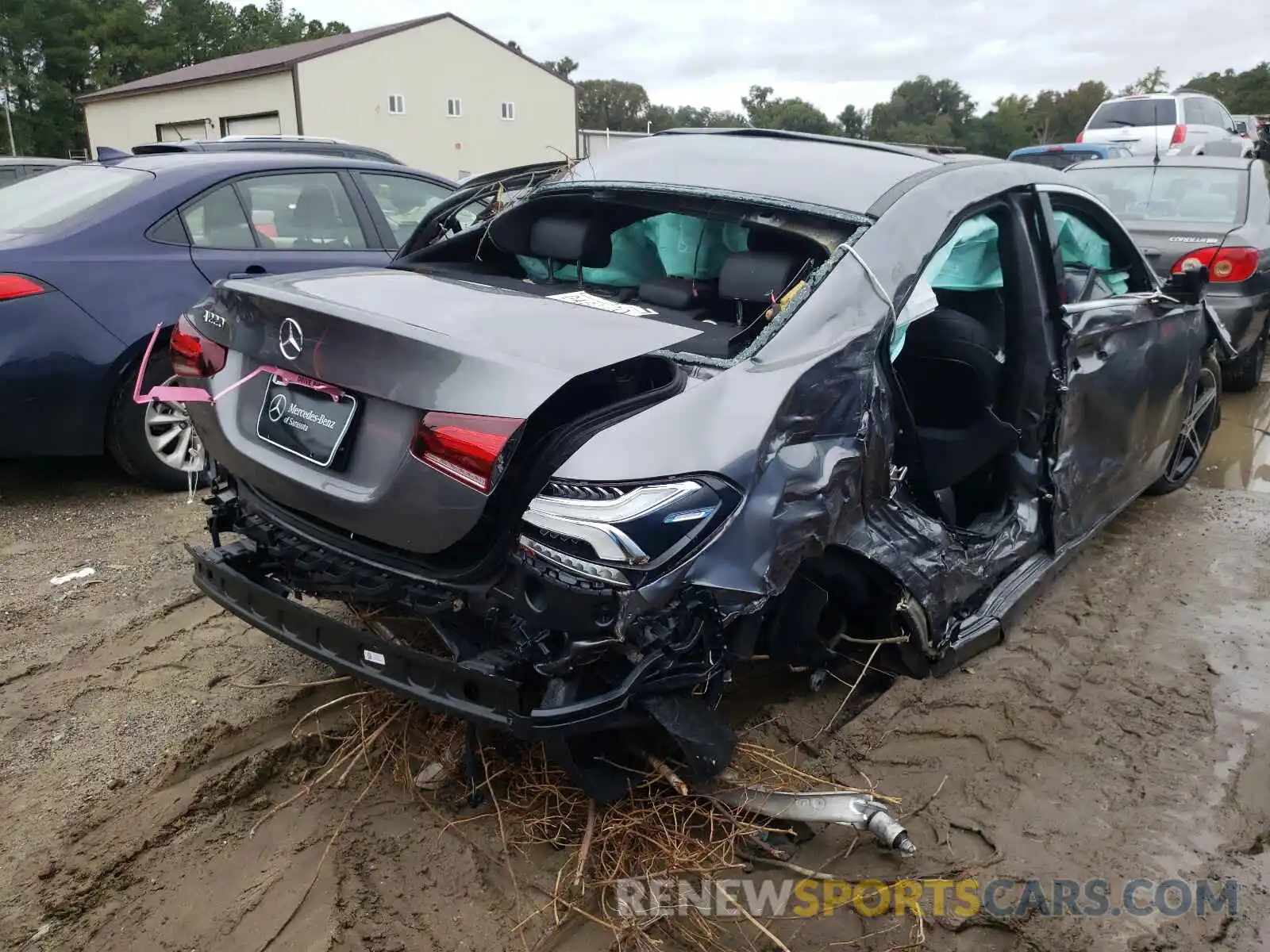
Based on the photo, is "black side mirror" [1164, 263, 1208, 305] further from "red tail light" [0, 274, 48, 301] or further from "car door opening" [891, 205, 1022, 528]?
"red tail light" [0, 274, 48, 301]

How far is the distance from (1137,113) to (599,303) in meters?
18.4

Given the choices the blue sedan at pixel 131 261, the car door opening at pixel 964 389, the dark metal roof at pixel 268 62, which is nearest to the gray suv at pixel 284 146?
the blue sedan at pixel 131 261

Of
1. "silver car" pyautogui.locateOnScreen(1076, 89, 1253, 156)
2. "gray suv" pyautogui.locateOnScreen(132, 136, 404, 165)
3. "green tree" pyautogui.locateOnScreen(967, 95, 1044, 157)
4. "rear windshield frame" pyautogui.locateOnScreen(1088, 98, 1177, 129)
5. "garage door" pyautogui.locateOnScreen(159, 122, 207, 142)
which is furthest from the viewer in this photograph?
"green tree" pyautogui.locateOnScreen(967, 95, 1044, 157)

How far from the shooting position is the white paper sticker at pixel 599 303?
2.71 m

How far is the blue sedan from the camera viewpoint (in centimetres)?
423

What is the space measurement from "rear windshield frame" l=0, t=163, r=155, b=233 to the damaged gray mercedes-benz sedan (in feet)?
7.50

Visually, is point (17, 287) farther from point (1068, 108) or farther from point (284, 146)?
point (1068, 108)

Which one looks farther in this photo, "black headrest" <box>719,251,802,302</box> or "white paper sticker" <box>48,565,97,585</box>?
"white paper sticker" <box>48,565,97,585</box>

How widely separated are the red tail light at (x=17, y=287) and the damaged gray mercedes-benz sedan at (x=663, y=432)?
188 cm

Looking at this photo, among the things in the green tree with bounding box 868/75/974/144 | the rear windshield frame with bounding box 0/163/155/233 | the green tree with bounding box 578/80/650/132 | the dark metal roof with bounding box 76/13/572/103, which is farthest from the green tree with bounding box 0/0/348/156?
the rear windshield frame with bounding box 0/163/155/233

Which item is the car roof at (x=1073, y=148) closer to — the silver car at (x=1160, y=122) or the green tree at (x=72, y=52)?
Answer: the silver car at (x=1160, y=122)

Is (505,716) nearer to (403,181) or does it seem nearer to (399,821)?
(399,821)

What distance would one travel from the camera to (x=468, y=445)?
2.02m

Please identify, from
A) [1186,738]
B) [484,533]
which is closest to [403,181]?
[484,533]
